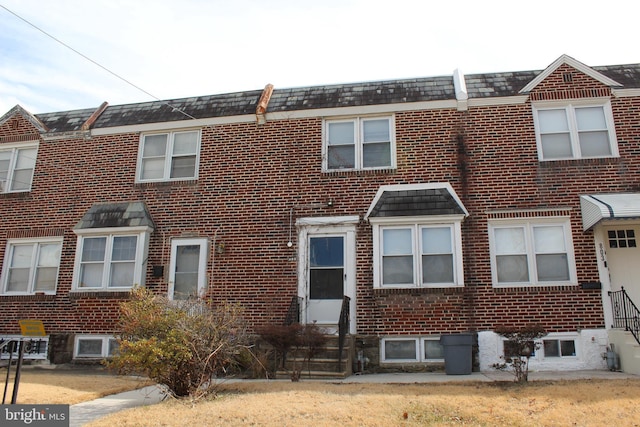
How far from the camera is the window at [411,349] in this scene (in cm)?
1103

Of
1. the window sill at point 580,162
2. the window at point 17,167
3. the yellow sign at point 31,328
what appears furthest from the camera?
the window at point 17,167

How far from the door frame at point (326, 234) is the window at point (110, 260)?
3.97 metres

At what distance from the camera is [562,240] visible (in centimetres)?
1136

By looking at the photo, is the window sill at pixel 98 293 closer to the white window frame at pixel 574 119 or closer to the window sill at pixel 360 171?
the window sill at pixel 360 171

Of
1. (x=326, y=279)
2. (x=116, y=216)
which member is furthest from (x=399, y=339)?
(x=116, y=216)

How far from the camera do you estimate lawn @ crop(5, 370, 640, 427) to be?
6.11 meters

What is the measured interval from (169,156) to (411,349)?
7794 mm

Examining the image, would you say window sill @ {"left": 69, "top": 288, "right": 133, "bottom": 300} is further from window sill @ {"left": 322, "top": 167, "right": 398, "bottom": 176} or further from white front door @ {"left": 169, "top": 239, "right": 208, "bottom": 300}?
window sill @ {"left": 322, "top": 167, "right": 398, "bottom": 176}

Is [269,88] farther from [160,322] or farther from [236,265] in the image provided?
[160,322]

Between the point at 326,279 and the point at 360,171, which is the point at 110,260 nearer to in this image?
the point at 326,279

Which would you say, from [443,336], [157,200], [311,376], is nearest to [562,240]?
[443,336]

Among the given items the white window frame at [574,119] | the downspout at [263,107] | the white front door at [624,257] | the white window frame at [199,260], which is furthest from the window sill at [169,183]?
the white front door at [624,257]

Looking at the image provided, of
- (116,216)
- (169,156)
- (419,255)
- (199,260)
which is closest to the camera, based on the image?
(419,255)

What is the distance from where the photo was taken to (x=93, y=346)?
12625mm
